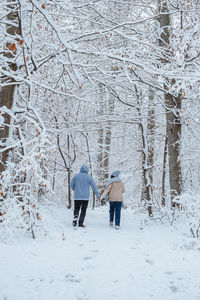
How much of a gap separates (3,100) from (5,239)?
2754 mm

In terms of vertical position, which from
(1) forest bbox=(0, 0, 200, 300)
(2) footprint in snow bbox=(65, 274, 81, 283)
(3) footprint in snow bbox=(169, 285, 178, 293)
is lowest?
(2) footprint in snow bbox=(65, 274, 81, 283)

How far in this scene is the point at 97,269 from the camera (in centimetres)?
434

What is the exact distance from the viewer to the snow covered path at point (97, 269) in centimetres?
359

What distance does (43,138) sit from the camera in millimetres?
3975

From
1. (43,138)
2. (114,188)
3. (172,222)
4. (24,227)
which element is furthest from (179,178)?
(43,138)

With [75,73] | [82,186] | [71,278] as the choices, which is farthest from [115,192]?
[75,73]

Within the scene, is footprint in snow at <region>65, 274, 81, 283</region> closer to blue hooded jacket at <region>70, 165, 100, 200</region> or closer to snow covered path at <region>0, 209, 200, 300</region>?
snow covered path at <region>0, 209, 200, 300</region>

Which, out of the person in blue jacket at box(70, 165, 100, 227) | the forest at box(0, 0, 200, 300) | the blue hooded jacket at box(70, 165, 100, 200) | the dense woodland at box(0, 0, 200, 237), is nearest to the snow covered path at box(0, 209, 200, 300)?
the forest at box(0, 0, 200, 300)

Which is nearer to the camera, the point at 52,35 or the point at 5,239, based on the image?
the point at 5,239

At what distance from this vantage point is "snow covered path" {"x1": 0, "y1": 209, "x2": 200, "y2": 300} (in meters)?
3.59

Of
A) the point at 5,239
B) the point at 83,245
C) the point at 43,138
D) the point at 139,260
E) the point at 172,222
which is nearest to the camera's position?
the point at 43,138

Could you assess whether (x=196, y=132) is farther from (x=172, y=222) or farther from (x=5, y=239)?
(x=5, y=239)

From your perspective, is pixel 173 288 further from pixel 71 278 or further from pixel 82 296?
pixel 71 278

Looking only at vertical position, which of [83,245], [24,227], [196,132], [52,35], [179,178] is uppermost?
A: [52,35]
